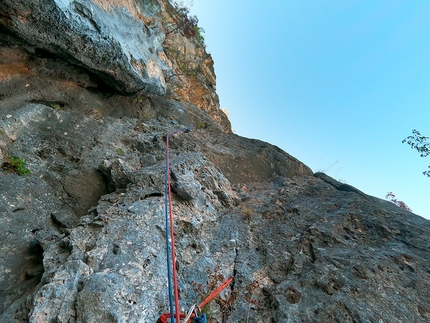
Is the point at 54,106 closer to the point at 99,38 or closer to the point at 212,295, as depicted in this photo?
the point at 99,38

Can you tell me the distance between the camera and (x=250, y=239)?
4352 mm

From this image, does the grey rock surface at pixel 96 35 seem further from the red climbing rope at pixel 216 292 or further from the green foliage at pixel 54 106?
the red climbing rope at pixel 216 292

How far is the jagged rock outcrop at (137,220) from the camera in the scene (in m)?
2.87

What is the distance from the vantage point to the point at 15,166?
13.2 ft

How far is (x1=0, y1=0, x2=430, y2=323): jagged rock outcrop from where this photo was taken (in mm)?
2869

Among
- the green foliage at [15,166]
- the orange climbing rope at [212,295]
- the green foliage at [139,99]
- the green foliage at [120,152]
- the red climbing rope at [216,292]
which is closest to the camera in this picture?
the orange climbing rope at [212,295]

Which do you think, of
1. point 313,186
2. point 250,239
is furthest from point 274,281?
point 313,186

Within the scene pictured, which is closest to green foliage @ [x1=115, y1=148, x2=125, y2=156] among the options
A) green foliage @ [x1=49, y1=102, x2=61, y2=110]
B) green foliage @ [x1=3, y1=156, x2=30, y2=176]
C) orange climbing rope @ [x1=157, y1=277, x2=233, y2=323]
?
green foliage @ [x1=49, y1=102, x2=61, y2=110]

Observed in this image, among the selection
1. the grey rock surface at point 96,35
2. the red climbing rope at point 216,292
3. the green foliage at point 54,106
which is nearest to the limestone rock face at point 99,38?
the grey rock surface at point 96,35

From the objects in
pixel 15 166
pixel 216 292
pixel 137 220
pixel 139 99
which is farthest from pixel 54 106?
pixel 216 292

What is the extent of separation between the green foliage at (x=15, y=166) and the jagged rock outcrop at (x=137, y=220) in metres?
0.02

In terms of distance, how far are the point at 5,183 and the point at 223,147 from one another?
524cm

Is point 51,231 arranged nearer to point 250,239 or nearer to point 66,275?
point 66,275

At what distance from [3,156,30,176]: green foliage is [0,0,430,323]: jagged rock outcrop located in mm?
22
